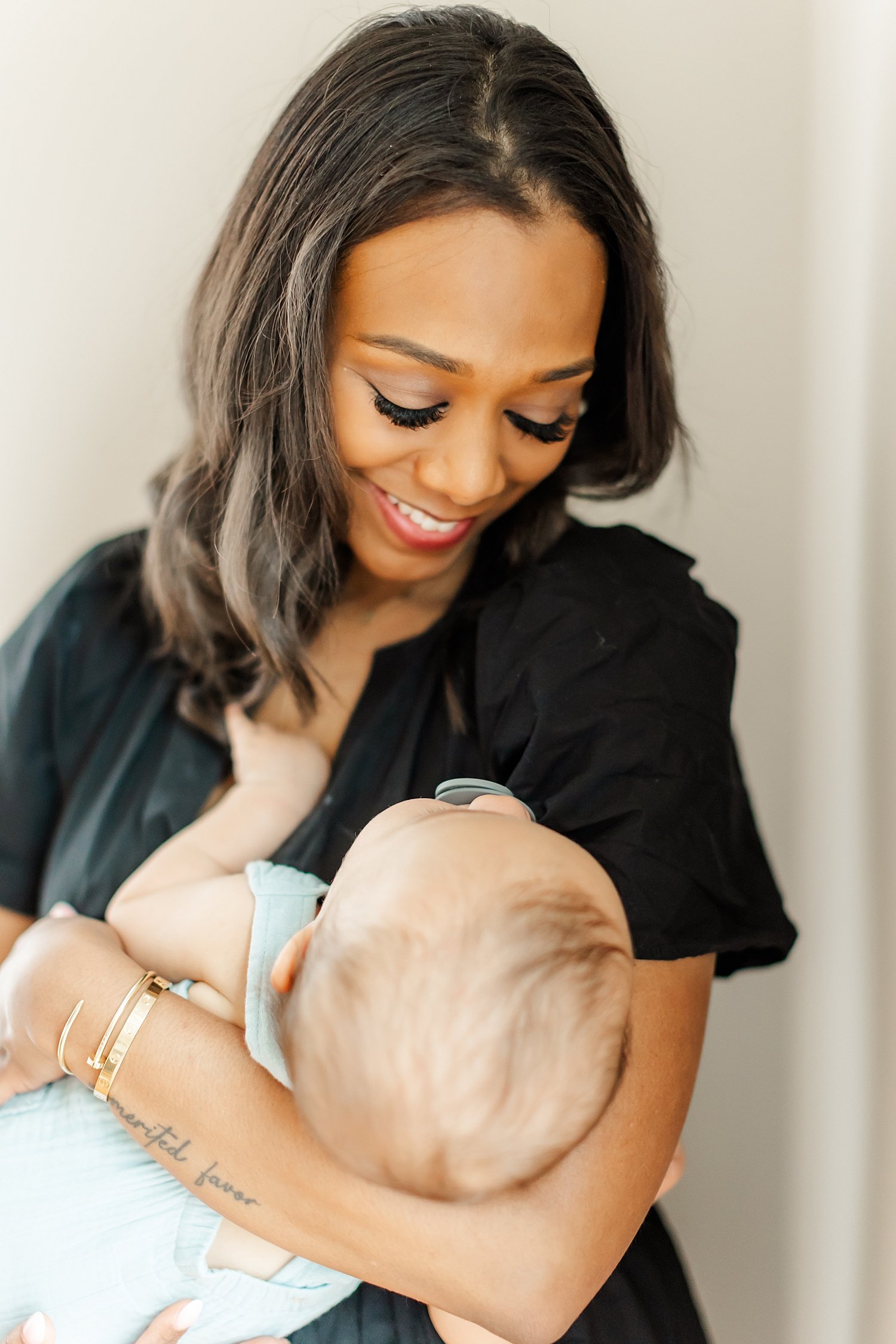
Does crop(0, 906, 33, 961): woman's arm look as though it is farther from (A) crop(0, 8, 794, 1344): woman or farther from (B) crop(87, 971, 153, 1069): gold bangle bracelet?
(B) crop(87, 971, 153, 1069): gold bangle bracelet

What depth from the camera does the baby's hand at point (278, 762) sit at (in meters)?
1.23

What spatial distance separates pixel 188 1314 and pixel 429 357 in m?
0.89

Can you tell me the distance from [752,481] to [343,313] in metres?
0.76

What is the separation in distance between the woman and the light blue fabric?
7cm

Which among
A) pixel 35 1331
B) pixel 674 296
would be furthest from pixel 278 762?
pixel 674 296

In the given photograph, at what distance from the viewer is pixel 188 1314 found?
38.8 inches

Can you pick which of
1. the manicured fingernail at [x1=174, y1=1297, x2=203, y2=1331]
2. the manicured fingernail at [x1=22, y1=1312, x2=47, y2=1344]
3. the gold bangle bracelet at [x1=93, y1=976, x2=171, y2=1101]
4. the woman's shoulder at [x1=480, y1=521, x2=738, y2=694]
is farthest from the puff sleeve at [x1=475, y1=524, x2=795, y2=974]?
the manicured fingernail at [x1=22, y1=1312, x2=47, y2=1344]

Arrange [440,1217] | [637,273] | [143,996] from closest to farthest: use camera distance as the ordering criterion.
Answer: [440,1217], [143,996], [637,273]

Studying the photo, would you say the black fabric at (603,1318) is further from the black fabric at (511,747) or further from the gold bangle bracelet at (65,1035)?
the gold bangle bracelet at (65,1035)

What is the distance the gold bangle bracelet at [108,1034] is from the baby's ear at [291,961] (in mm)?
171

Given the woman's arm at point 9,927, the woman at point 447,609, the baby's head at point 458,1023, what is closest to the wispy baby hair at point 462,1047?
the baby's head at point 458,1023

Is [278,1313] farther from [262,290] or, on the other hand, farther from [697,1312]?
[262,290]

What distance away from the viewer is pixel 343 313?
41.3 inches

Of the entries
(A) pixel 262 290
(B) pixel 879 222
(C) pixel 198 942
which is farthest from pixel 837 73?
(C) pixel 198 942
